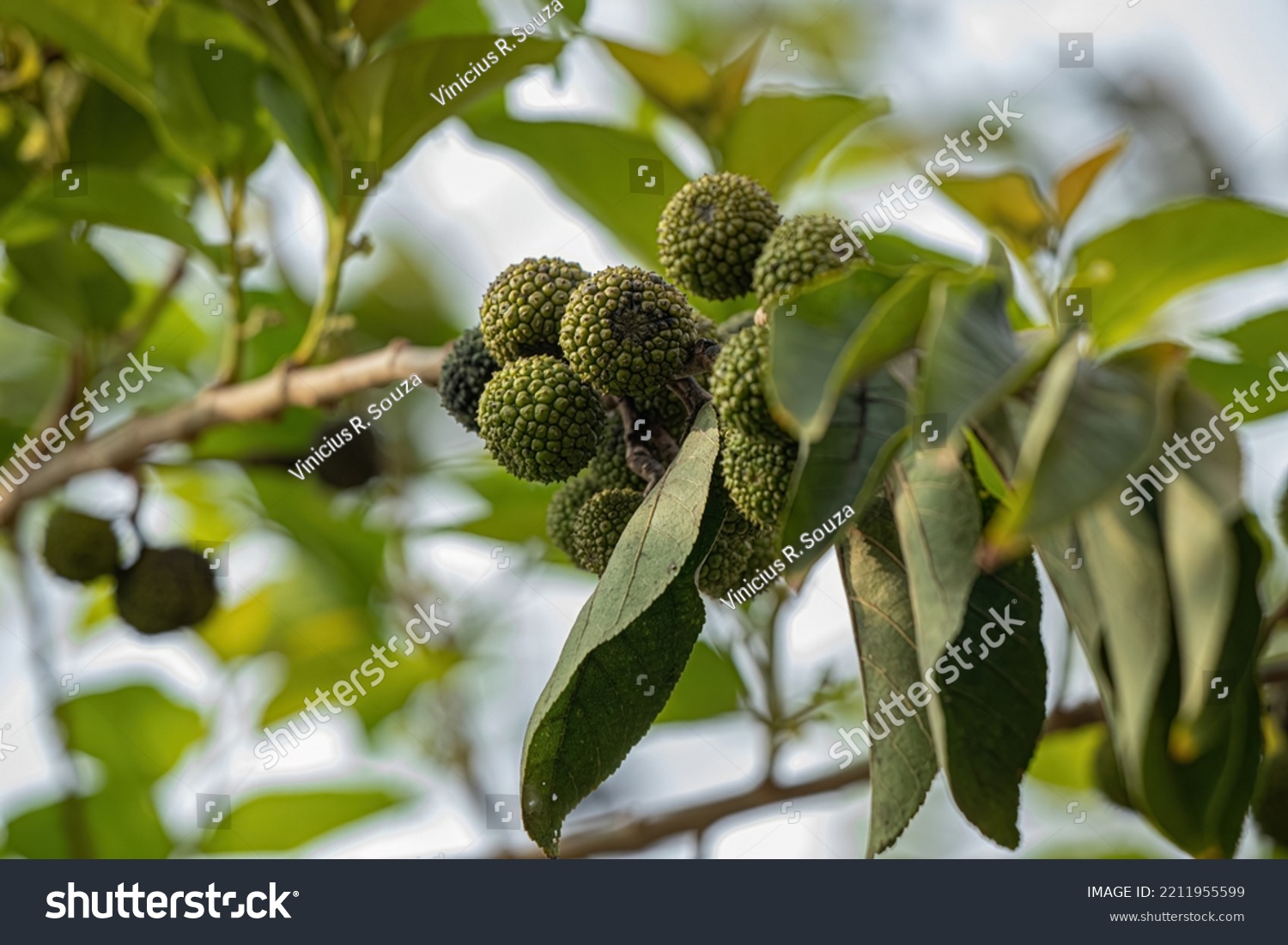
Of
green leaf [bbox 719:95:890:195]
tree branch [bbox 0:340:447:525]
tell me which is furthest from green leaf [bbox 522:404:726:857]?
green leaf [bbox 719:95:890:195]

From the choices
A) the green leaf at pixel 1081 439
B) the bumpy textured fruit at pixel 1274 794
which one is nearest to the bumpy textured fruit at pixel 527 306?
the green leaf at pixel 1081 439

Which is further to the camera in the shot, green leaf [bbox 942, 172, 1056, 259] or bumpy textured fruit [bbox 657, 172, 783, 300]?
green leaf [bbox 942, 172, 1056, 259]

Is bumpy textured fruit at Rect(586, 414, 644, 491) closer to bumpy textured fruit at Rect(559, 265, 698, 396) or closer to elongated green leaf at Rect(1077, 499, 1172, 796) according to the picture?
bumpy textured fruit at Rect(559, 265, 698, 396)

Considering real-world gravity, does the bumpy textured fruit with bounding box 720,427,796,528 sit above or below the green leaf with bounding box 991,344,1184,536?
below

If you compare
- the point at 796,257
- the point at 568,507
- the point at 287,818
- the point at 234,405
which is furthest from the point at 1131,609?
the point at 287,818

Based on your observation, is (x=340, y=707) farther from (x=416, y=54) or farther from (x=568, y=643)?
(x=568, y=643)

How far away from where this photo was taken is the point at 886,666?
81 cm

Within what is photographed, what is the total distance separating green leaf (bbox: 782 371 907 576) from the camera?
2.09ft

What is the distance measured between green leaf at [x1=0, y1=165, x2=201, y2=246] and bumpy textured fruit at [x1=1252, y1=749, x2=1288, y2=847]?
163 cm

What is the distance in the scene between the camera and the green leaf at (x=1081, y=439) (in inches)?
20.3

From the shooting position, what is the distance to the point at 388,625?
218 centimetres

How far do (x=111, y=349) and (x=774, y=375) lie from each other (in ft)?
5.07

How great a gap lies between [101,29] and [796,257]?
1210mm

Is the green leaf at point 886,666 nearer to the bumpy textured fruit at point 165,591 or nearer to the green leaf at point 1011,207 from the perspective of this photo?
the green leaf at point 1011,207
